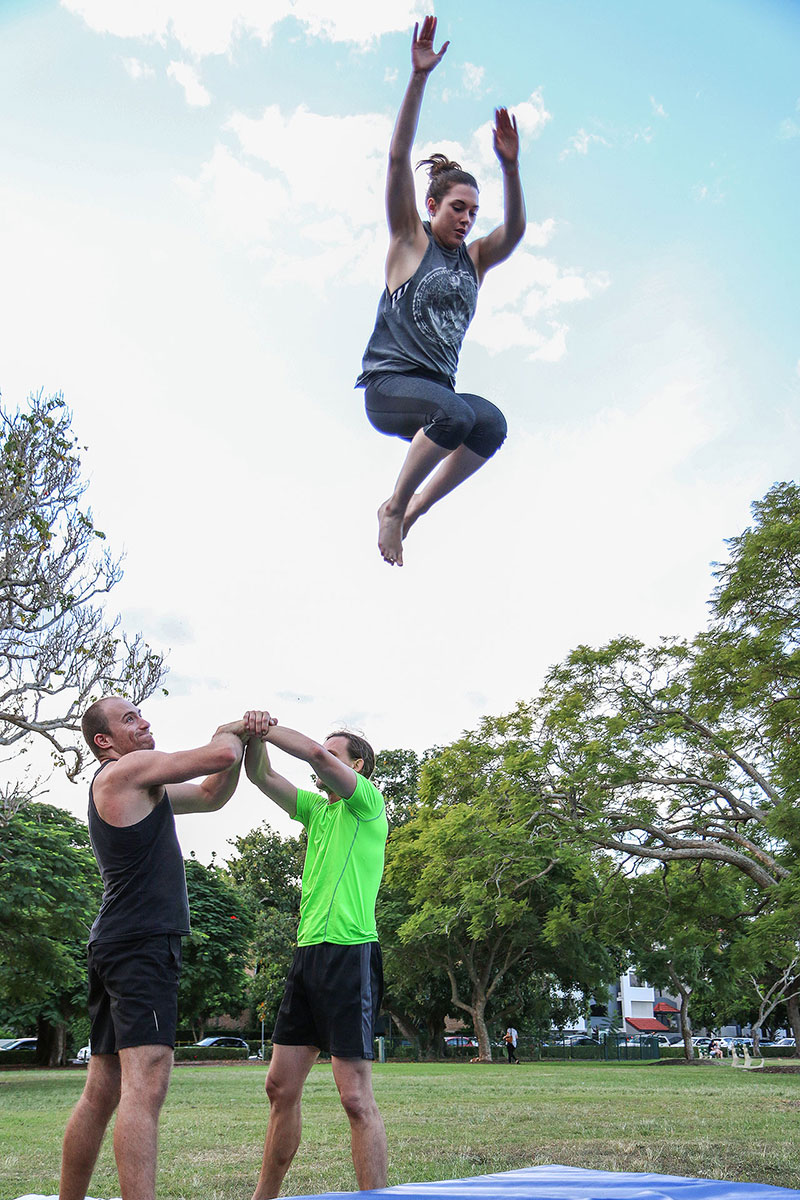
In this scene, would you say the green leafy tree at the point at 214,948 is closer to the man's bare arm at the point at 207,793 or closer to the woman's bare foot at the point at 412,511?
the man's bare arm at the point at 207,793

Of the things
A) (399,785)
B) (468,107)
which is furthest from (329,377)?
(399,785)

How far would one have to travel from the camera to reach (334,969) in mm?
4281

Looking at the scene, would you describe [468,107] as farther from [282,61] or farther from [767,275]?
[767,275]

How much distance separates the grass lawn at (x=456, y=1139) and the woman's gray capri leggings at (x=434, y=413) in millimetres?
4354

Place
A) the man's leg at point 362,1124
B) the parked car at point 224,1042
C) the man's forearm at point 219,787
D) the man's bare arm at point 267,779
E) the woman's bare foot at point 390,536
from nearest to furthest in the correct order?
the woman's bare foot at point 390,536
the man's leg at point 362,1124
the man's bare arm at point 267,779
the man's forearm at point 219,787
the parked car at point 224,1042

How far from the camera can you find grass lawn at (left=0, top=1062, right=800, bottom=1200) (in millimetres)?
6285

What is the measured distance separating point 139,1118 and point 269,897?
42.3 m

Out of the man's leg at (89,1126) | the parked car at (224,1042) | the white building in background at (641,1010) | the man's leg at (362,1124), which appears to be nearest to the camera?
the man's leg at (89,1126)

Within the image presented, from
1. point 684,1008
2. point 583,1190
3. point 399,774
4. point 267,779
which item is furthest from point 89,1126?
point 684,1008

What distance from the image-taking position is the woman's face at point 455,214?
3.57 m

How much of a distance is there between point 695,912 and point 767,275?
52.8ft

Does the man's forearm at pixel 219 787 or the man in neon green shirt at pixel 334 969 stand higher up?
the man's forearm at pixel 219 787

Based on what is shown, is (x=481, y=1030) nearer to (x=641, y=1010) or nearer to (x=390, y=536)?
(x=390, y=536)

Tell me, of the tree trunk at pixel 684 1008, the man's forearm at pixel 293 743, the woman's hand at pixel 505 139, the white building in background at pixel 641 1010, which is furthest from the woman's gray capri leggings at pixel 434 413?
the white building in background at pixel 641 1010
